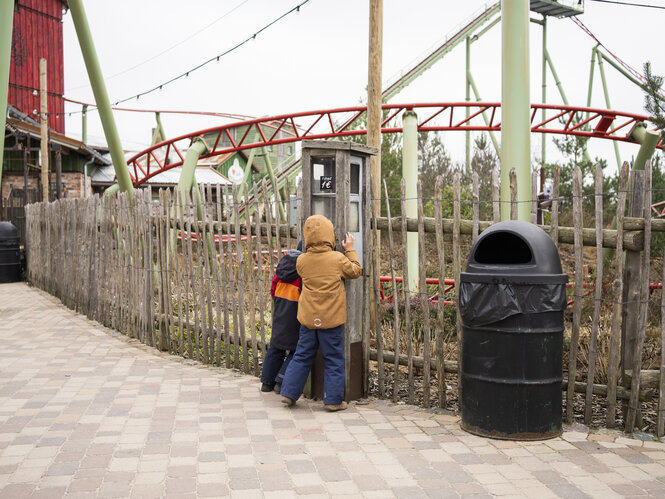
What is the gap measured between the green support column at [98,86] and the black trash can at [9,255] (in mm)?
7088

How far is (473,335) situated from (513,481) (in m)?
1.09

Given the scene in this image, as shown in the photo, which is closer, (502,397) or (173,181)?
(502,397)

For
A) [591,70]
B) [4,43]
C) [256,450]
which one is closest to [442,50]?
[591,70]

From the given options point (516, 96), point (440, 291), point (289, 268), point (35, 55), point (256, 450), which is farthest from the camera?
point (35, 55)

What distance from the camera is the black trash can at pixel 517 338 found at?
4.43 meters

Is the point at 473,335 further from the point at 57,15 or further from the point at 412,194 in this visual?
the point at 57,15

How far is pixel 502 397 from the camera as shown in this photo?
4.53 metres

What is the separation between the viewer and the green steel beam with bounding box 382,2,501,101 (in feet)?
77.9

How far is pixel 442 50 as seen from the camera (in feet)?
79.7

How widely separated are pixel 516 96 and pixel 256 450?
4.92m

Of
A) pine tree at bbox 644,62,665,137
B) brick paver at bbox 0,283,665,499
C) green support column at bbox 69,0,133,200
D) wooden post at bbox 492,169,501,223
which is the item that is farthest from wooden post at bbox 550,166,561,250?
green support column at bbox 69,0,133,200

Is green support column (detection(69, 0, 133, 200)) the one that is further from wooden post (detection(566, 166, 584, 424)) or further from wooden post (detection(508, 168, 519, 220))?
wooden post (detection(566, 166, 584, 424))

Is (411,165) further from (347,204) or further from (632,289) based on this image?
(632,289)

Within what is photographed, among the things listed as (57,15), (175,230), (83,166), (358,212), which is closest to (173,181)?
Result: (83,166)
